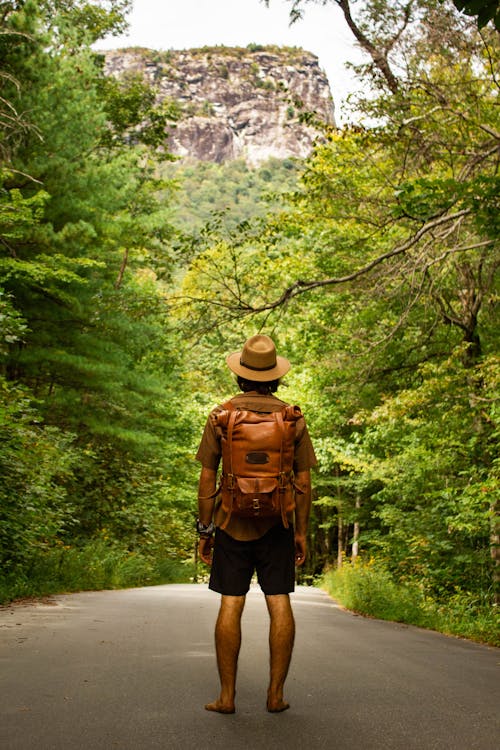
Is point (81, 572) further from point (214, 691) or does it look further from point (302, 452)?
point (302, 452)

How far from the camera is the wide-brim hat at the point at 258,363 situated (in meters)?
4.91

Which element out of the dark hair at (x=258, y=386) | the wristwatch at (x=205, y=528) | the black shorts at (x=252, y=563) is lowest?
the black shorts at (x=252, y=563)

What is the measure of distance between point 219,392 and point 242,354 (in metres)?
35.1

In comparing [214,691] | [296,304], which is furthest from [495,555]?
[214,691]

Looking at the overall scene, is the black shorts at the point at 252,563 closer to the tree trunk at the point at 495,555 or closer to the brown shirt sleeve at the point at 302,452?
the brown shirt sleeve at the point at 302,452

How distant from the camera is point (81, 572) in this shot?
15109 millimetres

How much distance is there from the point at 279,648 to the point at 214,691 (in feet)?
2.35

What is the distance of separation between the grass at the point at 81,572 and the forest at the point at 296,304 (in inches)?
2.5

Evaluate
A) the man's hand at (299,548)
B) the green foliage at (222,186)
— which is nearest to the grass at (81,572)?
the man's hand at (299,548)

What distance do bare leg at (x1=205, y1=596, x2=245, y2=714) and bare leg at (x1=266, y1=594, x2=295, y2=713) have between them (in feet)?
0.62

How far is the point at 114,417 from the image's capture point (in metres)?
23.2

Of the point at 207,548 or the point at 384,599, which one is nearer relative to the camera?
the point at 207,548

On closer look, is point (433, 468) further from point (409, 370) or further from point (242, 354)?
point (242, 354)

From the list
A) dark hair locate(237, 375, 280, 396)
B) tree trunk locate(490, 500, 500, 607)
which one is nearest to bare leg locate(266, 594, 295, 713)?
dark hair locate(237, 375, 280, 396)
